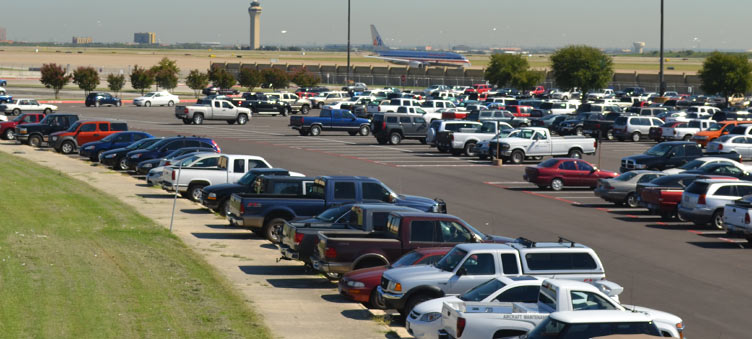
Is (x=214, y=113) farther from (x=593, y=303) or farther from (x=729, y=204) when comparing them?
(x=593, y=303)

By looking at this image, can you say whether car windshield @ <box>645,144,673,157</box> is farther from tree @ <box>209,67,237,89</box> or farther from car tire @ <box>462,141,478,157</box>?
Answer: tree @ <box>209,67,237,89</box>

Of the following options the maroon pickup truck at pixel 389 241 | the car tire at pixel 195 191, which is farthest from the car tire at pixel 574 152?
the maroon pickup truck at pixel 389 241

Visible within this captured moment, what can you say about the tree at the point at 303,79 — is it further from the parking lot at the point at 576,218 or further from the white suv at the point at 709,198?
the white suv at the point at 709,198

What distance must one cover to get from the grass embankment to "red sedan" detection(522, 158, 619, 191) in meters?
15.0

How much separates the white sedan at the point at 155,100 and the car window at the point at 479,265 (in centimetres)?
7172

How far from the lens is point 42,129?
1863 inches

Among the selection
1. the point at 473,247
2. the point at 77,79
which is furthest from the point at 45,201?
the point at 77,79

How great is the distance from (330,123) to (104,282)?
136 feet

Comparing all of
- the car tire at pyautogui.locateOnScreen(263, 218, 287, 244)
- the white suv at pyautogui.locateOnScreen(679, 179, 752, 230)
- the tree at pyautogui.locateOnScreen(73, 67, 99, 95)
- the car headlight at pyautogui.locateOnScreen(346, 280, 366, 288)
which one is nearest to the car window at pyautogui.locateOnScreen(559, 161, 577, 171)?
the white suv at pyautogui.locateOnScreen(679, 179, 752, 230)

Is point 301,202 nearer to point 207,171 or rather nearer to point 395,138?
point 207,171

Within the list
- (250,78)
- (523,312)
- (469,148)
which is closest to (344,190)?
(523,312)

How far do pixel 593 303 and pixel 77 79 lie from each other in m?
86.1

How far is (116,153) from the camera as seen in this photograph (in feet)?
124

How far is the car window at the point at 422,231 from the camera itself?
18.0 m
